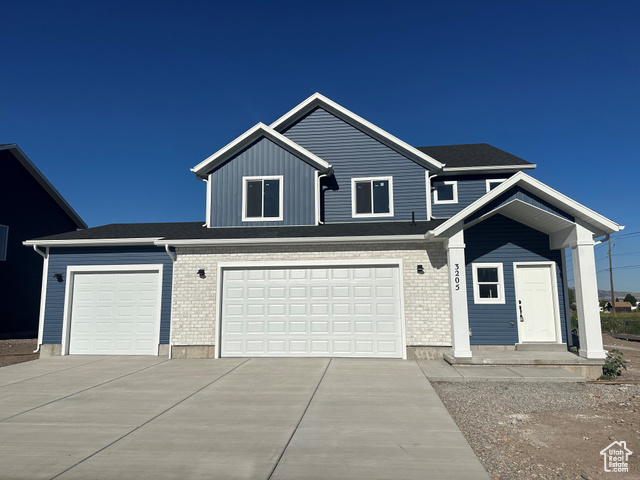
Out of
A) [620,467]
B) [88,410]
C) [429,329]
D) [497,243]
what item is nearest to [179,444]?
[88,410]

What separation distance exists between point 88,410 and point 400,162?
1166 centimetres

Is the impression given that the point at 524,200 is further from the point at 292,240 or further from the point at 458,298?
the point at 292,240

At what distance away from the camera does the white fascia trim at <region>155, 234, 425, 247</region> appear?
1105 centimetres

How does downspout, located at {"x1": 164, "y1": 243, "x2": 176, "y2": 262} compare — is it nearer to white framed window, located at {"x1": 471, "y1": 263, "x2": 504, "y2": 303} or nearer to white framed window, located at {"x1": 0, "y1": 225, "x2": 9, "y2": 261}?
white framed window, located at {"x1": 471, "y1": 263, "x2": 504, "y2": 303}

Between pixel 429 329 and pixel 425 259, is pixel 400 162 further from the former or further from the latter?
pixel 429 329

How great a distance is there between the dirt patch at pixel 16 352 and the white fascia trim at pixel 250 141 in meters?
7.49

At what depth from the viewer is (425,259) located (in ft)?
36.6

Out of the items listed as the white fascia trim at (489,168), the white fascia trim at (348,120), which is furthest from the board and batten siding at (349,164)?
the white fascia trim at (489,168)

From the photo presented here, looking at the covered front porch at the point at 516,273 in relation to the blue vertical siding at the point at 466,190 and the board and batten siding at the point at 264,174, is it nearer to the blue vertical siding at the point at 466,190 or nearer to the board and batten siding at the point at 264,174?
the blue vertical siding at the point at 466,190

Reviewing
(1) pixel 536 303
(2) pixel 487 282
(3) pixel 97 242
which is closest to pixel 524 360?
(1) pixel 536 303

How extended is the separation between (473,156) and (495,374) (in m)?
10.8

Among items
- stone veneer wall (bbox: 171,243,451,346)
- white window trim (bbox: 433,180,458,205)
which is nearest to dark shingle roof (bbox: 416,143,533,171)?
white window trim (bbox: 433,180,458,205)

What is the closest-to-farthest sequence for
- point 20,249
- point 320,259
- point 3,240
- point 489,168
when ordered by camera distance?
1. point 320,259
2. point 489,168
3. point 3,240
4. point 20,249

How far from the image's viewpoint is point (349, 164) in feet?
48.5
